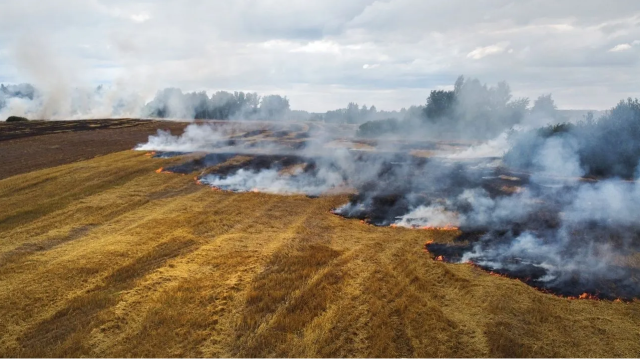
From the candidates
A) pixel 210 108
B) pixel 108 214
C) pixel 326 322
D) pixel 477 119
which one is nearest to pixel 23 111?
pixel 210 108

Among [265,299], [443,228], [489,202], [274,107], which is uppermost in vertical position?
[274,107]

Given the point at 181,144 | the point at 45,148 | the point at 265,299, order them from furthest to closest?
the point at 181,144 → the point at 45,148 → the point at 265,299

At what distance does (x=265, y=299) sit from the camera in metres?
10.2

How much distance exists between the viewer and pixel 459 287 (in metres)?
10.8

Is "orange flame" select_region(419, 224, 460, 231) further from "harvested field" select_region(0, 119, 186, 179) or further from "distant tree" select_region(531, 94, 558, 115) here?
"distant tree" select_region(531, 94, 558, 115)

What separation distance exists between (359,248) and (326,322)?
4914 mm

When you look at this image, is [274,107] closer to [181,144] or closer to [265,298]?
[181,144]

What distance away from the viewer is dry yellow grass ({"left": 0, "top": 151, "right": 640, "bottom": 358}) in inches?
332

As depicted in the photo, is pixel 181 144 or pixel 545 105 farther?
pixel 545 105

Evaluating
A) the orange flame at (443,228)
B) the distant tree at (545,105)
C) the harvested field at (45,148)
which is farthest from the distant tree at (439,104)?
the orange flame at (443,228)

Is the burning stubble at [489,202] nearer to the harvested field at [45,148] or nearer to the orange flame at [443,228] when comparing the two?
the orange flame at [443,228]

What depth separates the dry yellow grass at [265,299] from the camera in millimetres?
8445

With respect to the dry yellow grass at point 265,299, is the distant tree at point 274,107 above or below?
above

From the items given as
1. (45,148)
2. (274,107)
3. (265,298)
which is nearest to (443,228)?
(265,298)
